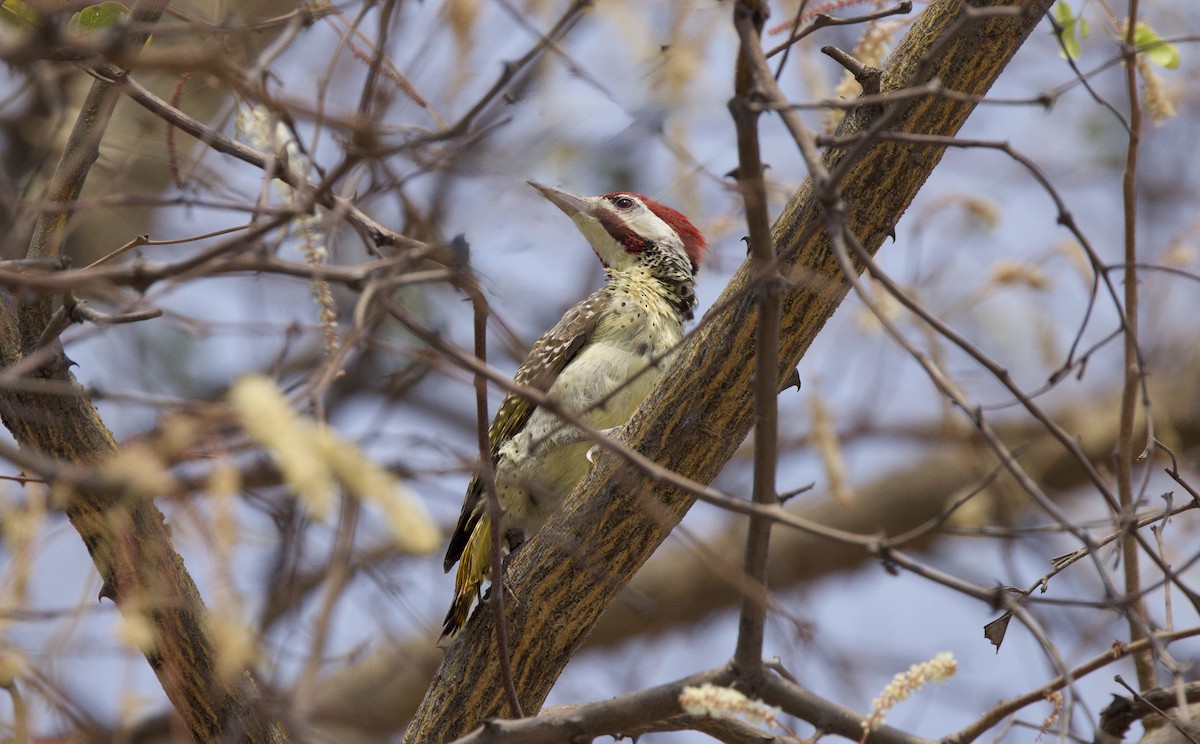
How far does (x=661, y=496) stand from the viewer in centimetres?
316

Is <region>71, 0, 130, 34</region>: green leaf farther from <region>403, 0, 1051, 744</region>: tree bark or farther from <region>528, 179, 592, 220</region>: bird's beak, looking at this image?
<region>528, 179, 592, 220</region>: bird's beak

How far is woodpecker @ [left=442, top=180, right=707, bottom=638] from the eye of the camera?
398 cm

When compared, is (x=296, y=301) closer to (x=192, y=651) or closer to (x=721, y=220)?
(x=721, y=220)

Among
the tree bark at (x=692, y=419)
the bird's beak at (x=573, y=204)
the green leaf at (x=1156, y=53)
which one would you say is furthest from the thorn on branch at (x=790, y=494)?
the bird's beak at (x=573, y=204)

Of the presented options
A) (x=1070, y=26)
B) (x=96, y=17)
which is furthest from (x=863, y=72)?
(x=96, y=17)

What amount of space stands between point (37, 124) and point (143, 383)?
4.88 feet

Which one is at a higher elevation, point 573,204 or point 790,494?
point 573,204

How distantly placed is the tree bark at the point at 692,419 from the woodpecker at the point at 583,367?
0.54 metres

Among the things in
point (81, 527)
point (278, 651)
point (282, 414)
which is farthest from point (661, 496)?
point (282, 414)

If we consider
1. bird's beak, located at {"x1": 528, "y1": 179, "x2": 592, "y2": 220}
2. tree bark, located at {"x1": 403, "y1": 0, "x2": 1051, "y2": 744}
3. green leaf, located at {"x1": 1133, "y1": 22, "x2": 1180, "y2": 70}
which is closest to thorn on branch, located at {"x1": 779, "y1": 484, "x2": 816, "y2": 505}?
tree bark, located at {"x1": 403, "y1": 0, "x2": 1051, "y2": 744}

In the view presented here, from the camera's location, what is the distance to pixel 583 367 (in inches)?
167

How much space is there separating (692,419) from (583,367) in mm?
1173

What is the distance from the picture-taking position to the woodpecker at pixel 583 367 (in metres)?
3.98

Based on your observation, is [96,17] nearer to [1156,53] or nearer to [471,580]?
[471,580]
